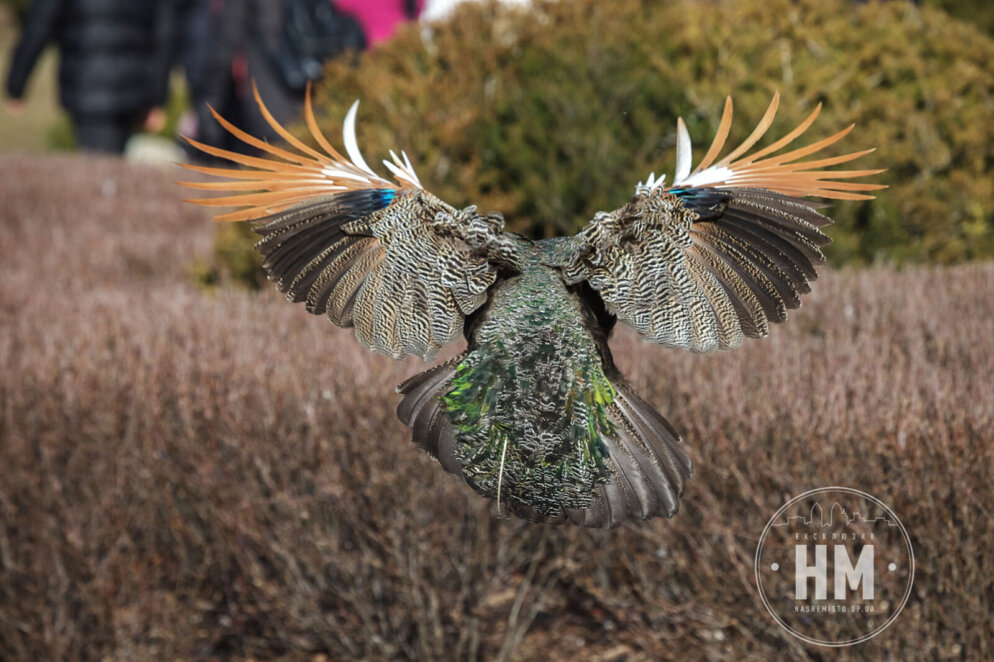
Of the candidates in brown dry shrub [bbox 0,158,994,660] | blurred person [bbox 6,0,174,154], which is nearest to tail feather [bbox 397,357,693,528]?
brown dry shrub [bbox 0,158,994,660]

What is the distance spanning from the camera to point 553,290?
2.62 metres

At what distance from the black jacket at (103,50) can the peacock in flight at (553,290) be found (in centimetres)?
1002

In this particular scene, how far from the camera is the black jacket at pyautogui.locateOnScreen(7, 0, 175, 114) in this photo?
11.7 m

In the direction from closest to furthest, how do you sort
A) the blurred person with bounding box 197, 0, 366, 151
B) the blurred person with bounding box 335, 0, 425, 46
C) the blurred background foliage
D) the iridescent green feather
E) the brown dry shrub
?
the iridescent green feather < the brown dry shrub < the blurred background foliage < the blurred person with bounding box 197, 0, 366, 151 < the blurred person with bounding box 335, 0, 425, 46

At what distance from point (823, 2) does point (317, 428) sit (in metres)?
4.04

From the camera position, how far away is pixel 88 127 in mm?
12594

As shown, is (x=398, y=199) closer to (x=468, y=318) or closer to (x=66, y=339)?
(x=468, y=318)

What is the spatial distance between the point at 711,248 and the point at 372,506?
1409mm

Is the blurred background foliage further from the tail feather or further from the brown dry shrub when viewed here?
the tail feather

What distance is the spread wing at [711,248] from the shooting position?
101 inches

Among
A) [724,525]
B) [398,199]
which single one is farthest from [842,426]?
[398,199]

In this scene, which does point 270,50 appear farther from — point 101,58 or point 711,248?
point 711,248

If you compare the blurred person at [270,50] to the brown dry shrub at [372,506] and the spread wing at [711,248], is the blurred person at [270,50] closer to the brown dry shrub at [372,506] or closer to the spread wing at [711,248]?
the brown dry shrub at [372,506]

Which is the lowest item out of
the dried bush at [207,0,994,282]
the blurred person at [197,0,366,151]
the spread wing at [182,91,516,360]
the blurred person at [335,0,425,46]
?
the spread wing at [182,91,516,360]
